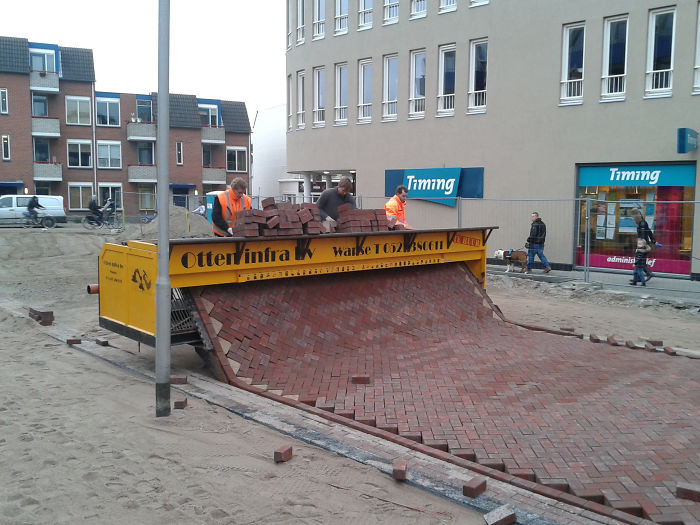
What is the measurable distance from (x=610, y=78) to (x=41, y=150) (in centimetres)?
4093

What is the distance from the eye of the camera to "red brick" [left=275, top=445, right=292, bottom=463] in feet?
16.9

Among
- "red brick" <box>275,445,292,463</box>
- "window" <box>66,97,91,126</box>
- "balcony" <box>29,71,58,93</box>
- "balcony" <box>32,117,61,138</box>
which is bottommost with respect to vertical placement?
"red brick" <box>275,445,292,463</box>

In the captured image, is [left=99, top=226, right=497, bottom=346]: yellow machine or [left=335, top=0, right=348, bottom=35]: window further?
[left=335, top=0, right=348, bottom=35]: window

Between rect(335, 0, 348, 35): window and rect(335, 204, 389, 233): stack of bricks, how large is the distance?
1804 cm

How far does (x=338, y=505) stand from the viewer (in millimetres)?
4520

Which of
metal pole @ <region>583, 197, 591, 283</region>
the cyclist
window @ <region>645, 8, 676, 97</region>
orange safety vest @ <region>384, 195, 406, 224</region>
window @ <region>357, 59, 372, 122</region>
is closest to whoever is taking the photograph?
orange safety vest @ <region>384, 195, 406, 224</region>

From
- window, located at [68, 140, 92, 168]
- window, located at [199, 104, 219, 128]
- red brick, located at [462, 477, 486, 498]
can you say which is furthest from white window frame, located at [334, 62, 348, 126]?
window, located at [199, 104, 219, 128]

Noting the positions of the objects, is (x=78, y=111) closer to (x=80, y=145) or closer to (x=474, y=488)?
(x=80, y=145)

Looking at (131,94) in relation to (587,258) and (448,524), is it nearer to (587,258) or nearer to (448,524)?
(587,258)

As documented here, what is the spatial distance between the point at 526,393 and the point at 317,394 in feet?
6.86

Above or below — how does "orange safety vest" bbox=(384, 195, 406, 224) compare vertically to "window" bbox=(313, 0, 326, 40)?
below

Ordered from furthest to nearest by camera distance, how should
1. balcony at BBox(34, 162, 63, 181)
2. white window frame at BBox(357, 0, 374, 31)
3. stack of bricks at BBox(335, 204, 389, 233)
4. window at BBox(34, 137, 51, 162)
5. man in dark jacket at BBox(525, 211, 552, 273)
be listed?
1. window at BBox(34, 137, 51, 162)
2. balcony at BBox(34, 162, 63, 181)
3. white window frame at BBox(357, 0, 374, 31)
4. man in dark jacket at BBox(525, 211, 552, 273)
5. stack of bricks at BBox(335, 204, 389, 233)

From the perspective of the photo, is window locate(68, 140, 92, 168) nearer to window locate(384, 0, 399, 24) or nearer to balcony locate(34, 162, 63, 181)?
balcony locate(34, 162, 63, 181)

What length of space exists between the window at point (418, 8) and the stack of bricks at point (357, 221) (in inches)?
618
